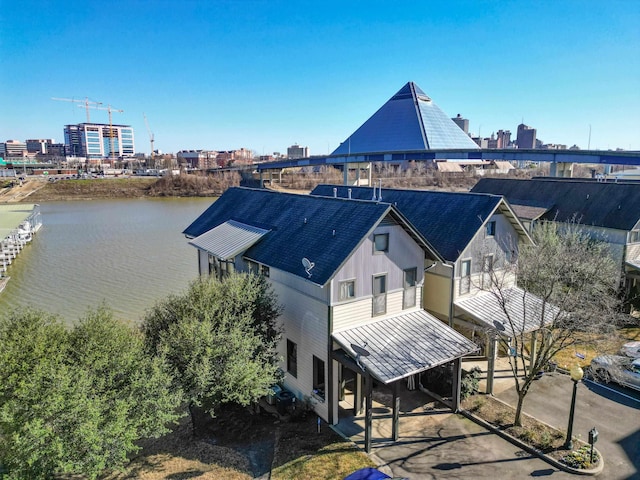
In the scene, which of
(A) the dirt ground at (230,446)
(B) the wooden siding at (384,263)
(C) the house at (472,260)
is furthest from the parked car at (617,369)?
(A) the dirt ground at (230,446)

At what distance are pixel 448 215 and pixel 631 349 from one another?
32.3 ft

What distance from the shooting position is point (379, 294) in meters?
15.5

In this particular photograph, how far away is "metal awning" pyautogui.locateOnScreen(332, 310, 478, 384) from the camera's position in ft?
43.0

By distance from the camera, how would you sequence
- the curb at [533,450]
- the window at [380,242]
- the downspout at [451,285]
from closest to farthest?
the curb at [533,450] → the window at [380,242] → the downspout at [451,285]

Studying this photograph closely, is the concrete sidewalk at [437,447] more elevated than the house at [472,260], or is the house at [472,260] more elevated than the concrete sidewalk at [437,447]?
the house at [472,260]

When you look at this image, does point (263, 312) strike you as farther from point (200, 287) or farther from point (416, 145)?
point (416, 145)

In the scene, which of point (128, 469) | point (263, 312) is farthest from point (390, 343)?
point (128, 469)

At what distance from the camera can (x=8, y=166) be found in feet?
543

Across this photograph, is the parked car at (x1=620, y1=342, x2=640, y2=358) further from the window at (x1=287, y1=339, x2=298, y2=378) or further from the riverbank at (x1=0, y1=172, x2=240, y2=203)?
the riverbank at (x1=0, y1=172, x2=240, y2=203)

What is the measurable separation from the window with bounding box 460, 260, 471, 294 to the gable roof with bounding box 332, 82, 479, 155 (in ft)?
363

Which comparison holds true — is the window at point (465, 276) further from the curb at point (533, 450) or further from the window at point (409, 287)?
the curb at point (533, 450)

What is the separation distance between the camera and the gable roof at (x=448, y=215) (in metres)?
18.2

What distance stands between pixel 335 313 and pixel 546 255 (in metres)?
10.1

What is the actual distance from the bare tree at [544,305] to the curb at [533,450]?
83cm
